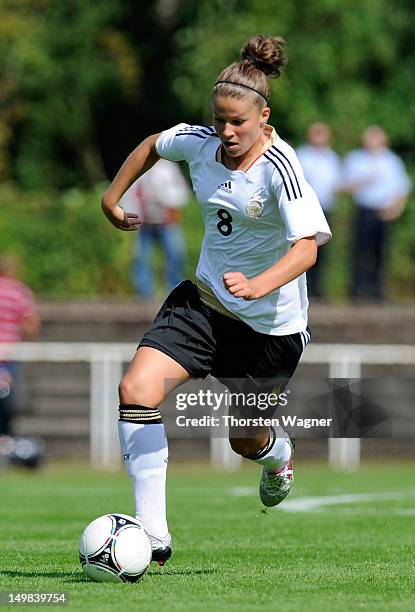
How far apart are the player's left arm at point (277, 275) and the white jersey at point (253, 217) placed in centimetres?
7

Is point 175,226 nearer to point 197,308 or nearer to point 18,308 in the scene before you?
point 18,308

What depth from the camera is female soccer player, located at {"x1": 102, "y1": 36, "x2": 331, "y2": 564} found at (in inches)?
268

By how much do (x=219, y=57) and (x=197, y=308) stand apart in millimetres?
17272

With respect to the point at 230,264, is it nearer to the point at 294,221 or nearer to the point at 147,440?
the point at 294,221

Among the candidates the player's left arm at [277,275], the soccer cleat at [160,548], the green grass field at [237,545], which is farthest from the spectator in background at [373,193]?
the soccer cleat at [160,548]

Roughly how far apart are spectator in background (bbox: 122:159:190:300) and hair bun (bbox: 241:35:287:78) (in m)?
9.76

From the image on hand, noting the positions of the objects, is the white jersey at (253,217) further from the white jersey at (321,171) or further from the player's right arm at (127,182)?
the white jersey at (321,171)

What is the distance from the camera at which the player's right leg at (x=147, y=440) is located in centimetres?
685

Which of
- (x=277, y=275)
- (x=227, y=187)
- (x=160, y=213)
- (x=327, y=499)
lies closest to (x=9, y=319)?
(x=160, y=213)

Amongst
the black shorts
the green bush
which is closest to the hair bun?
the black shorts

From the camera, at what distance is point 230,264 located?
7188mm

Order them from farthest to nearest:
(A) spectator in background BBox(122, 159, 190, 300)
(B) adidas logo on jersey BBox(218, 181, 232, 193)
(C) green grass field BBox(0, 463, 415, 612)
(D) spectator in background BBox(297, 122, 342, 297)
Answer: (A) spectator in background BBox(122, 159, 190, 300) → (D) spectator in background BBox(297, 122, 342, 297) → (B) adidas logo on jersey BBox(218, 181, 232, 193) → (C) green grass field BBox(0, 463, 415, 612)

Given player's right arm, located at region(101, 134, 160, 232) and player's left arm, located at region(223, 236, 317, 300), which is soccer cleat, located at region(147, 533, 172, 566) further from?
player's right arm, located at region(101, 134, 160, 232)

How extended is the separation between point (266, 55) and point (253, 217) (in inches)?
30.5
